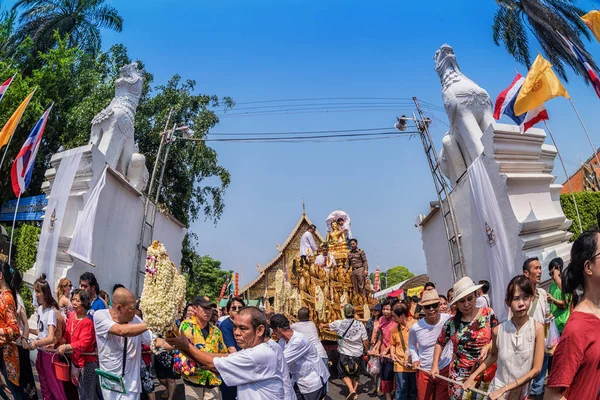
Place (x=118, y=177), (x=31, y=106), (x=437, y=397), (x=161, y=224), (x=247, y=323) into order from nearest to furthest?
1. (x=247, y=323)
2. (x=437, y=397)
3. (x=118, y=177)
4. (x=161, y=224)
5. (x=31, y=106)

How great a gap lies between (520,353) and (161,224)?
1402 cm

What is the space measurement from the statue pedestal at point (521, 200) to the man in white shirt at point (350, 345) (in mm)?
2372

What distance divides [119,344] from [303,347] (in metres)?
2.00

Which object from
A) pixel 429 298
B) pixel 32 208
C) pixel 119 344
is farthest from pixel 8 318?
pixel 32 208

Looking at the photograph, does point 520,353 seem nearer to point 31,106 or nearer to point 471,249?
point 471,249

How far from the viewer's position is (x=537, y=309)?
16.4ft

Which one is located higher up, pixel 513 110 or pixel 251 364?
pixel 513 110

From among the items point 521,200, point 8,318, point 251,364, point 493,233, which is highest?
point 521,200

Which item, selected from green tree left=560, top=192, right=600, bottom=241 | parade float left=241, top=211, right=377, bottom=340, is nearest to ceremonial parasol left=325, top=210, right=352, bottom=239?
parade float left=241, top=211, right=377, bottom=340

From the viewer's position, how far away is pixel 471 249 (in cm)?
1218

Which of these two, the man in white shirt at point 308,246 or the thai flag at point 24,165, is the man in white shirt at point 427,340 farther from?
the man in white shirt at point 308,246

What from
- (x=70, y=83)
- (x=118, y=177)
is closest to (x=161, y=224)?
(x=118, y=177)

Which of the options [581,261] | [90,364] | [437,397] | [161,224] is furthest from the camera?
[161,224]

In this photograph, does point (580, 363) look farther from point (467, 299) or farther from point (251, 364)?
point (467, 299)
